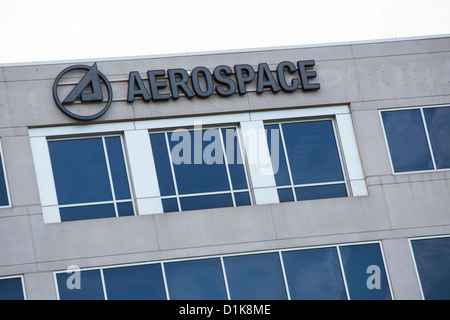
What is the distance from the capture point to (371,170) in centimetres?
2655

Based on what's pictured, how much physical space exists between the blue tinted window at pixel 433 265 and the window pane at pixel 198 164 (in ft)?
18.2

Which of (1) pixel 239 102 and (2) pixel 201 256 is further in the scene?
(1) pixel 239 102

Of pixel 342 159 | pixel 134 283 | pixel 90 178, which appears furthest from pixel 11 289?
pixel 342 159

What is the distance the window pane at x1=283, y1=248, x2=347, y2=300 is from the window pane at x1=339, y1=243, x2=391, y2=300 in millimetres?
247

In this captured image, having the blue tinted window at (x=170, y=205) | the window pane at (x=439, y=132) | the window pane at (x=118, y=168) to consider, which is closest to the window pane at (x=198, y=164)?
the blue tinted window at (x=170, y=205)

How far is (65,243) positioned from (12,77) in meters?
4.76

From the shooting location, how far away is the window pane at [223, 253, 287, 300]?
24844 millimetres

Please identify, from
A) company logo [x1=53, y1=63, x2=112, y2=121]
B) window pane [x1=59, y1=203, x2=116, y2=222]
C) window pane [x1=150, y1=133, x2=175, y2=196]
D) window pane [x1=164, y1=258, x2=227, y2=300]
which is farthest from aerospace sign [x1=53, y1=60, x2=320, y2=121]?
window pane [x1=164, y1=258, x2=227, y2=300]

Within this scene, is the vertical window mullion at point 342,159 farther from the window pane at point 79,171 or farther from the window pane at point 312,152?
the window pane at point 79,171

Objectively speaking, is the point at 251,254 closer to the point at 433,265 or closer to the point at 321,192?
the point at 321,192

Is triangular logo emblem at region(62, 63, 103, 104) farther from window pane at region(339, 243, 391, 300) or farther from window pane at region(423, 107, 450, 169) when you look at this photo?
window pane at region(423, 107, 450, 169)

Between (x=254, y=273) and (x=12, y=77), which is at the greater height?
(x=12, y=77)

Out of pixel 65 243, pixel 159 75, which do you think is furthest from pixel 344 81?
pixel 65 243

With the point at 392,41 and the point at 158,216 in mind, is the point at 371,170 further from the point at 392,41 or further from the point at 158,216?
the point at 158,216
